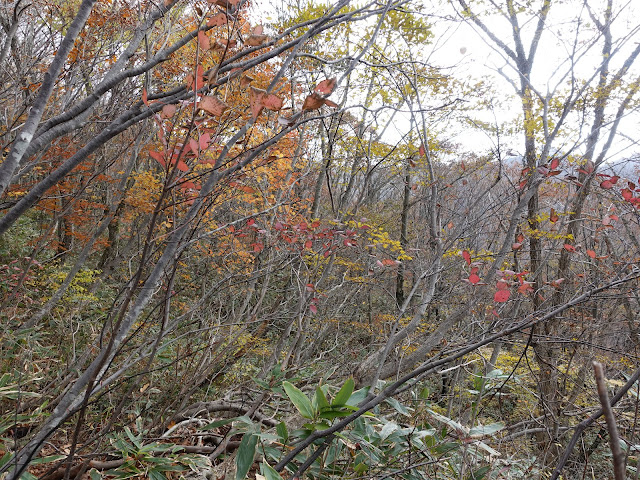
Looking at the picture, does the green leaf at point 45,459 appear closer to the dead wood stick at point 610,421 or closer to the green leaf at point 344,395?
the green leaf at point 344,395

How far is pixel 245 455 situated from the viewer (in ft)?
5.37

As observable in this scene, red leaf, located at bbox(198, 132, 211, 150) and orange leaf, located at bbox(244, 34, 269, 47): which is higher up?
orange leaf, located at bbox(244, 34, 269, 47)

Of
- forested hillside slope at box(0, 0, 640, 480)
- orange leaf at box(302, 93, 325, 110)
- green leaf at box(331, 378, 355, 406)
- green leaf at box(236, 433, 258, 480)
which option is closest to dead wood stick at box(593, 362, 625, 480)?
forested hillside slope at box(0, 0, 640, 480)

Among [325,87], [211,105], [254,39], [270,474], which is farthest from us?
[270,474]

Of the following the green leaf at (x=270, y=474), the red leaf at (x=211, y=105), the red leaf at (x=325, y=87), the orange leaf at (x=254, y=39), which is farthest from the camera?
the green leaf at (x=270, y=474)

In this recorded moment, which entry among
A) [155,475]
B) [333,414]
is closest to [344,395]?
[333,414]

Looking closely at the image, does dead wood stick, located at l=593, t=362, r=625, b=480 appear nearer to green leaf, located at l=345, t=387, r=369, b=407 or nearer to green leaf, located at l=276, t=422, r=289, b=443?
green leaf, located at l=345, t=387, r=369, b=407

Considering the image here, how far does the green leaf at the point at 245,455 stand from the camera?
1.58 m

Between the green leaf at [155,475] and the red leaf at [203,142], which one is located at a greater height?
→ the red leaf at [203,142]

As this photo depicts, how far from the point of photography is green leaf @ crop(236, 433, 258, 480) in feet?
5.20

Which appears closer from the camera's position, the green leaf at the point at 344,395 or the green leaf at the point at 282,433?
Result: the green leaf at the point at 344,395

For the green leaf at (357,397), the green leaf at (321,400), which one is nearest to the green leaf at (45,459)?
the green leaf at (321,400)

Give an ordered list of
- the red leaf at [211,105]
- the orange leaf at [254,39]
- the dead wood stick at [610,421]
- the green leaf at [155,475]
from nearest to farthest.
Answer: the dead wood stick at [610,421], the red leaf at [211,105], the orange leaf at [254,39], the green leaf at [155,475]

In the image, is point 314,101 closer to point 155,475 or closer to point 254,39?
point 254,39
